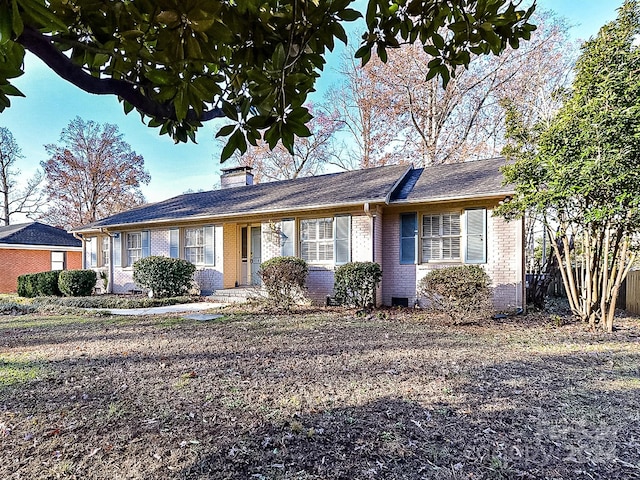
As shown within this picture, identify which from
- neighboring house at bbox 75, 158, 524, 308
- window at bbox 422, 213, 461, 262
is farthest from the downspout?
window at bbox 422, 213, 461, 262

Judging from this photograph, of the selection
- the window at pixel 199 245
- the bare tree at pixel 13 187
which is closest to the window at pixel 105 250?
the window at pixel 199 245

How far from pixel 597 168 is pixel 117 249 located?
14849 millimetres

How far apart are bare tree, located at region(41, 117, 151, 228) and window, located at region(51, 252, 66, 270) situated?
211 inches

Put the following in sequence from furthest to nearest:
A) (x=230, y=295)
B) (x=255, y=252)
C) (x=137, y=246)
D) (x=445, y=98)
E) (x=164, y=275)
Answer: (x=445, y=98) < (x=137, y=246) < (x=255, y=252) < (x=164, y=275) < (x=230, y=295)

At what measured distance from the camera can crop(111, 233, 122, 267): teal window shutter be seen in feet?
46.7

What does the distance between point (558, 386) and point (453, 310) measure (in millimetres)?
3482

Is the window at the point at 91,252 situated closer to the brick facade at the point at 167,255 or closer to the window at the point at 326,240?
the brick facade at the point at 167,255

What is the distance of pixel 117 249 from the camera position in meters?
14.3

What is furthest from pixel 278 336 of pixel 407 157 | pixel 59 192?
pixel 59 192

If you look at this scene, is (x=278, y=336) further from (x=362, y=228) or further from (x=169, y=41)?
(x=169, y=41)

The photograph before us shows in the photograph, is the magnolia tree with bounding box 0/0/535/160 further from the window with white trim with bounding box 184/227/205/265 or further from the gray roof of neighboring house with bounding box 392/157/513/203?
the window with white trim with bounding box 184/227/205/265

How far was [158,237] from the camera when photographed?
1342 cm

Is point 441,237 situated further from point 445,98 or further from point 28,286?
point 28,286

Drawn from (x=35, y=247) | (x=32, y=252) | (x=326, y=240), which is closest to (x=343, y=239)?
(x=326, y=240)
